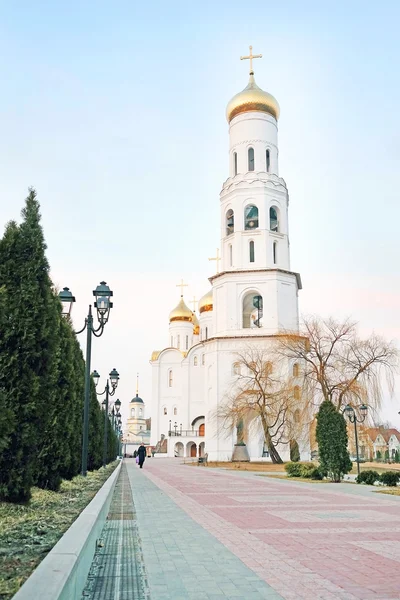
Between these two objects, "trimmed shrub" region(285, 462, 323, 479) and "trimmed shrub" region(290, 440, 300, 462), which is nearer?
"trimmed shrub" region(285, 462, 323, 479)

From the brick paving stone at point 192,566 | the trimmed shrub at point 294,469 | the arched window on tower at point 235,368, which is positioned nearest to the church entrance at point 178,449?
the arched window on tower at point 235,368

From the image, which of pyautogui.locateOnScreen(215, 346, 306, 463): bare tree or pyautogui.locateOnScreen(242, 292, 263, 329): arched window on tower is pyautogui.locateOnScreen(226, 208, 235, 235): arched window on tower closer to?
pyautogui.locateOnScreen(242, 292, 263, 329): arched window on tower

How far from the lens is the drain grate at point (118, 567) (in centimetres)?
462

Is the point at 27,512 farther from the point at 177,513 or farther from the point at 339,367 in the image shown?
the point at 339,367

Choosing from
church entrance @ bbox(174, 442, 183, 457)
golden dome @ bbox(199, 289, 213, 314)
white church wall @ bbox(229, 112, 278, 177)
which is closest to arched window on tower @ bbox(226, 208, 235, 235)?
white church wall @ bbox(229, 112, 278, 177)

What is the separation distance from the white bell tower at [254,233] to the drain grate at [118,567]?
34.1 metres

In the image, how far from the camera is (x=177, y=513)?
9.98 metres

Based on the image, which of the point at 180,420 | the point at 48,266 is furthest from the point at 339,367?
the point at 180,420

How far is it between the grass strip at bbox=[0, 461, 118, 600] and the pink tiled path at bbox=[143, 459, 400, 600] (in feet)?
5.99

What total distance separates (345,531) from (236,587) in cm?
Answer: 356

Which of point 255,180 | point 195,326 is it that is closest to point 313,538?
point 255,180

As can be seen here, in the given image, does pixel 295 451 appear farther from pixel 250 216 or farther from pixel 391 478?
pixel 391 478

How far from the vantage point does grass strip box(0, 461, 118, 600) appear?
371 centimetres

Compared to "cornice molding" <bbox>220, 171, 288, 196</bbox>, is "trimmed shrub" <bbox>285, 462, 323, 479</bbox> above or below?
below
